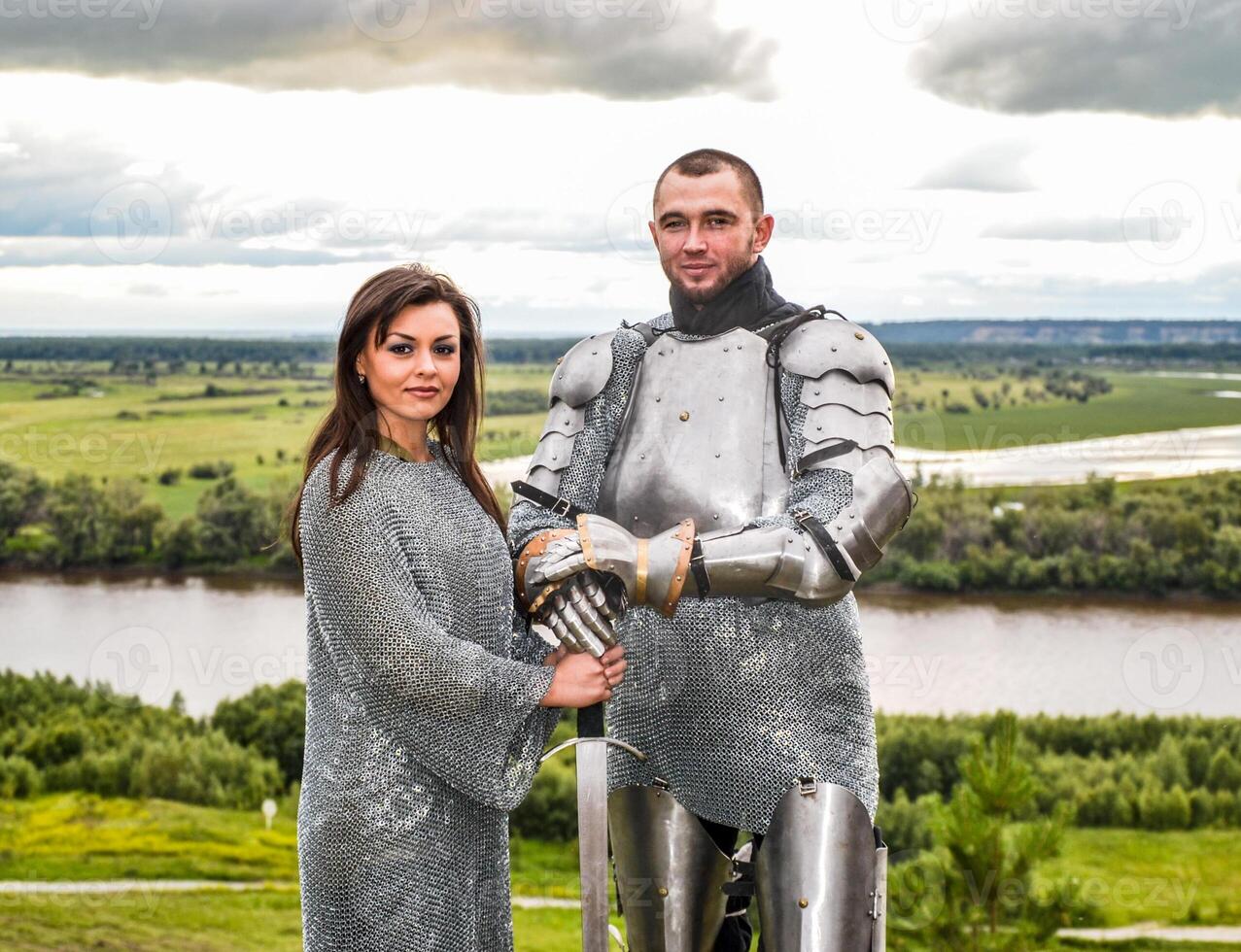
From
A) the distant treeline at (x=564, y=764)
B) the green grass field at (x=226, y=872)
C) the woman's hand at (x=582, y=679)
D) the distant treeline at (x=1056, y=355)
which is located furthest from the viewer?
the distant treeline at (x=1056, y=355)

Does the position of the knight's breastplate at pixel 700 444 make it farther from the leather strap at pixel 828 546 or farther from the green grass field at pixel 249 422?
the green grass field at pixel 249 422

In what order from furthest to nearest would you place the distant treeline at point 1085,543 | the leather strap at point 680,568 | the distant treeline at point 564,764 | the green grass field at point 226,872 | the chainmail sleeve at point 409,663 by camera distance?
1. the distant treeline at point 1085,543
2. the distant treeline at point 564,764
3. the green grass field at point 226,872
4. the leather strap at point 680,568
5. the chainmail sleeve at point 409,663

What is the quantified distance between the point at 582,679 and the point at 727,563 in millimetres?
511

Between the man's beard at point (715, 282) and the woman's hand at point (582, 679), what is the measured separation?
3.99 feet

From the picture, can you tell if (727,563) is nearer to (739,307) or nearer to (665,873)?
(739,307)

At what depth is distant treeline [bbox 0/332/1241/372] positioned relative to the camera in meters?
46.1

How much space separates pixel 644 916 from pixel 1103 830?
51.0ft

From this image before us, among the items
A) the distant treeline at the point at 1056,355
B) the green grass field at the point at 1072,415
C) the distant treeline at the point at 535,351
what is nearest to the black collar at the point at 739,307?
the green grass field at the point at 1072,415

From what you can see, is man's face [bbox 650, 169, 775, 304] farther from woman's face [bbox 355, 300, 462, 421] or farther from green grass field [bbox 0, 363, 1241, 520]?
green grass field [bbox 0, 363, 1241, 520]

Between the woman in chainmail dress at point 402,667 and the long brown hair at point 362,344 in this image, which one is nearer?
the woman in chainmail dress at point 402,667

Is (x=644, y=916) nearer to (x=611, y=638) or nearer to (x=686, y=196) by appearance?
(x=611, y=638)

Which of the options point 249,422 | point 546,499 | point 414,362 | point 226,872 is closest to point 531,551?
point 546,499

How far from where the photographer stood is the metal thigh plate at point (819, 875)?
3.63m

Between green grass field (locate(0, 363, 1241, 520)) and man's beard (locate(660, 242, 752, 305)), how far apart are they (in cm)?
2494
